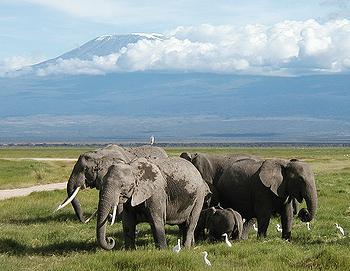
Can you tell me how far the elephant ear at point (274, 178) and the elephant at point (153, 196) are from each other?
1583 mm

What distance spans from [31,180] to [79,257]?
115 ft

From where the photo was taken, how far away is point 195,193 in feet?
53.5

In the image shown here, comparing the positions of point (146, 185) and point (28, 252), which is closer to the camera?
point (146, 185)

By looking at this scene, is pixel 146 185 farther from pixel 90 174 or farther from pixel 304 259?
pixel 90 174

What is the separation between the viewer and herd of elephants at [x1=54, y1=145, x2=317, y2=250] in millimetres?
14703

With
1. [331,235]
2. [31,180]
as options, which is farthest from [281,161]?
[31,180]

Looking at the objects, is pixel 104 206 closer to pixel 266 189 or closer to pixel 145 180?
pixel 145 180

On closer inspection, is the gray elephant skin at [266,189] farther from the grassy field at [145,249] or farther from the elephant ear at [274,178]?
the grassy field at [145,249]

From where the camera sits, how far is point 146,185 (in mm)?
14977

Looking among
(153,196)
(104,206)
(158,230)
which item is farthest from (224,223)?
(104,206)

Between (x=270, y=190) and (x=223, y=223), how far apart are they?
5.01ft

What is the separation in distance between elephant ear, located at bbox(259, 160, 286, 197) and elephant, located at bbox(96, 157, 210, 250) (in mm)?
1583

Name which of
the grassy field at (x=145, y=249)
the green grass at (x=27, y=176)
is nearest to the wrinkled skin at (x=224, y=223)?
the grassy field at (x=145, y=249)

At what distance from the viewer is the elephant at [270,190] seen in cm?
1722
